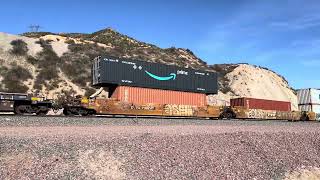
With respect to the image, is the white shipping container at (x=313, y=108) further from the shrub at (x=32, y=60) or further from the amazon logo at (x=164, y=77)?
the shrub at (x=32, y=60)

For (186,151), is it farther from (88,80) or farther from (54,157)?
(88,80)

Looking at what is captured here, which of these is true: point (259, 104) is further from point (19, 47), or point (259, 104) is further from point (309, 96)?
point (19, 47)

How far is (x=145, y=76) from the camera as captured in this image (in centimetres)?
3988

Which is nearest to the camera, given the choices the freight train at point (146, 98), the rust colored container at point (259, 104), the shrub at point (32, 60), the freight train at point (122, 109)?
the freight train at point (122, 109)

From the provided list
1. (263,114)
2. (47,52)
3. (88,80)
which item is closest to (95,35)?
(47,52)

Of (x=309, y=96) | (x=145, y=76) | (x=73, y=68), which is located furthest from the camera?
(x=73, y=68)

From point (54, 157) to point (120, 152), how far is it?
7.76ft

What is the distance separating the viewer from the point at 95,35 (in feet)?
331

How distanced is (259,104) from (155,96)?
14.4 m

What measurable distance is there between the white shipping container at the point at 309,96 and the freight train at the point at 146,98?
6865 mm

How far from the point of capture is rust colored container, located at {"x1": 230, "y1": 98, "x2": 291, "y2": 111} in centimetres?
4662

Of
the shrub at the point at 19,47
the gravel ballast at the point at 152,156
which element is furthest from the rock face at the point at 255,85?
the gravel ballast at the point at 152,156

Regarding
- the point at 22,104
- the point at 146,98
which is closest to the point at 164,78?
the point at 146,98

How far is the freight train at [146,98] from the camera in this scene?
3144cm
